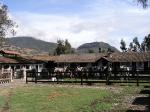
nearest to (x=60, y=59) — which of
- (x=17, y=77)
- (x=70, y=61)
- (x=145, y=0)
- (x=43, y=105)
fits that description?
(x=70, y=61)

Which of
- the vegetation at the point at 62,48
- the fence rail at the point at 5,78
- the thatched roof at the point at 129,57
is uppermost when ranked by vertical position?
the vegetation at the point at 62,48

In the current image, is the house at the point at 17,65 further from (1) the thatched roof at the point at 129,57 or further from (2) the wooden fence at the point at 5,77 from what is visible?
(1) the thatched roof at the point at 129,57

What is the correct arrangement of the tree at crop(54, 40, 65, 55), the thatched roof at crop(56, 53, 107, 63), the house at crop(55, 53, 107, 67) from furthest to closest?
the tree at crop(54, 40, 65, 55), the thatched roof at crop(56, 53, 107, 63), the house at crop(55, 53, 107, 67)

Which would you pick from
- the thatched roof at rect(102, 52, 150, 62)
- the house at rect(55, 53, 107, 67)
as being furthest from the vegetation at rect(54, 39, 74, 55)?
the thatched roof at rect(102, 52, 150, 62)

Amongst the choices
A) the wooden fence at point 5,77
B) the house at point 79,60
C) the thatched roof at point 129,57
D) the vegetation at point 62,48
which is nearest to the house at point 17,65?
the wooden fence at point 5,77

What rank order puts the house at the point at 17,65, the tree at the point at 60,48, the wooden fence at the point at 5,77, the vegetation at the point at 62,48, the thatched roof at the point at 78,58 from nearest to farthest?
1. the wooden fence at the point at 5,77
2. the house at the point at 17,65
3. the thatched roof at the point at 78,58
4. the vegetation at the point at 62,48
5. the tree at the point at 60,48

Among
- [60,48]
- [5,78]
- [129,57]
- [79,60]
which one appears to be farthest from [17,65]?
[60,48]

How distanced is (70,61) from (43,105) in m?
62.5

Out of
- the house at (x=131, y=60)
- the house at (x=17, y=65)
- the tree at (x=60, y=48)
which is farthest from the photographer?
the tree at (x=60, y=48)

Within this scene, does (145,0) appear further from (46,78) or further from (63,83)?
(46,78)

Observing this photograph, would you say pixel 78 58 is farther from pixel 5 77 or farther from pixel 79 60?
pixel 5 77

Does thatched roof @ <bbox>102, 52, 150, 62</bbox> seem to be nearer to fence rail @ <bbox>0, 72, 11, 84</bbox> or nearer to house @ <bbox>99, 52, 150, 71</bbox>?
house @ <bbox>99, 52, 150, 71</bbox>

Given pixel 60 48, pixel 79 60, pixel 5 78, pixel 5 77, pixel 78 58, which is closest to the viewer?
pixel 5 78

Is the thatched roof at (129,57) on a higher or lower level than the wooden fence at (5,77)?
higher
